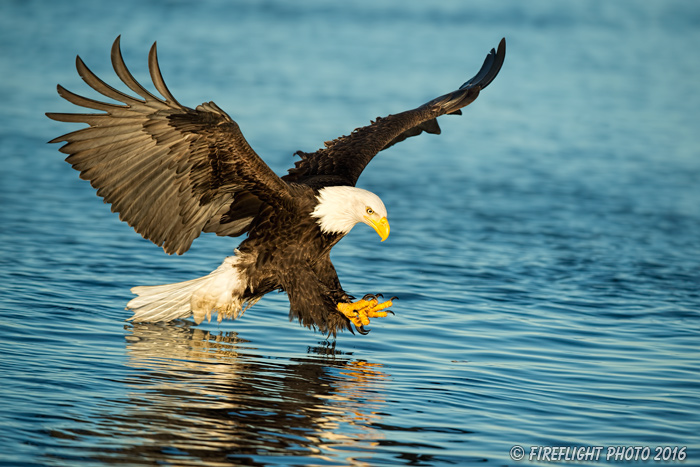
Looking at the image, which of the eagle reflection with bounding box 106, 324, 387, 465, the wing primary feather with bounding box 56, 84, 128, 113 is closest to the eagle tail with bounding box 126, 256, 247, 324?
the eagle reflection with bounding box 106, 324, 387, 465

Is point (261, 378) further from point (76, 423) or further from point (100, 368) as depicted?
point (76, 423)

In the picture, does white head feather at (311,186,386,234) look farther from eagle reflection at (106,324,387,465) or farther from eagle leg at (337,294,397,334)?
eagle reflection at (106,324,387,465)

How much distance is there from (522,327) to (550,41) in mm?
16666

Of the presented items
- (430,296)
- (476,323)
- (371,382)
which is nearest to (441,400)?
(371,382)

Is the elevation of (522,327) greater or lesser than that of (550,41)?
lesser


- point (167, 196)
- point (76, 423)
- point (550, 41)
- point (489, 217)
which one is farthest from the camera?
point (550, 41)

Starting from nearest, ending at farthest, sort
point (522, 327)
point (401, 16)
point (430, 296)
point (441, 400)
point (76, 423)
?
point (76, 423), point (441, 400), point (522, 327), point (430, 296), point (401, 16)

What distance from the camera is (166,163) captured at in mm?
5648

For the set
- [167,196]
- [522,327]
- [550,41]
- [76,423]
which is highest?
[550,41]

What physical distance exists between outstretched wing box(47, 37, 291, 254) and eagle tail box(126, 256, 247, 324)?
28 centimetres

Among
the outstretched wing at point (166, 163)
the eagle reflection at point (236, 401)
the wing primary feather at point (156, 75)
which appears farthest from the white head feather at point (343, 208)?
the wing primary feather at point (156, 75)

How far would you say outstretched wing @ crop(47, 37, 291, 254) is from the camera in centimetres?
532

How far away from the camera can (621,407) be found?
5.21m

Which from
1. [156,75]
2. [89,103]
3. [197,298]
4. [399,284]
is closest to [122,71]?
[156,75]
